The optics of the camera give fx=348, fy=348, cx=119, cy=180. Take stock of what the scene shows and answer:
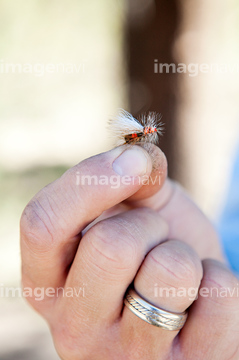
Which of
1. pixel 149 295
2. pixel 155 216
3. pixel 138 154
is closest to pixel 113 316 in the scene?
pixel 149 295

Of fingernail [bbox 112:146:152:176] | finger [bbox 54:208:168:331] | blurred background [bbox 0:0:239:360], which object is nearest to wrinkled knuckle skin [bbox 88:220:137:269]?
finger [bbox 54:208:168:331]

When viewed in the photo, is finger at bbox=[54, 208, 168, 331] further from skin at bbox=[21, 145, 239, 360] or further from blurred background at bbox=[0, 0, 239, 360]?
blurred background at bbox=[0, 0, 239, 360]

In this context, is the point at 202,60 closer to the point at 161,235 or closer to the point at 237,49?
the point at 237,49

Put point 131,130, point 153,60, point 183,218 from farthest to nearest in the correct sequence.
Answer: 1. point 153,60
2. point 183,218
3. point 131,130

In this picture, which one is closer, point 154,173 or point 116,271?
point 116,271

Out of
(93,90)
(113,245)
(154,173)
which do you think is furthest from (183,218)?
(93,90)

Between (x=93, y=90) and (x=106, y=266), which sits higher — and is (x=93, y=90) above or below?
above

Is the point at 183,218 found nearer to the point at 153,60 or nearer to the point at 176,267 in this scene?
the point at 176,267
